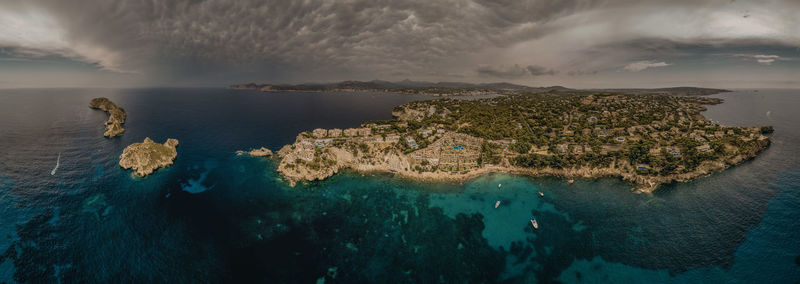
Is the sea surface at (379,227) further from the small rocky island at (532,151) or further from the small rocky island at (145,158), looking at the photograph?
the small rocky island at (532,151)

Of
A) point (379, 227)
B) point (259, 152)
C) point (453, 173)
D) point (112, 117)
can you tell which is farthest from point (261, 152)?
point (112, 117)

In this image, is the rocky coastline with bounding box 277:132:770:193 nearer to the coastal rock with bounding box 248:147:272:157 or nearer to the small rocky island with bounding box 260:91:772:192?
the small rocky island with bounding box 260:91:772:192

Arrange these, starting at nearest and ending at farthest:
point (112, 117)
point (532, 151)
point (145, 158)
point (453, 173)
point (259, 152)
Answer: point (453, 173)
point (145, 158)
point (532, 151)
point (259, 152)
point (112, 117)

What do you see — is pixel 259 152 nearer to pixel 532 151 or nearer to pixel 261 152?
pixel 261 152

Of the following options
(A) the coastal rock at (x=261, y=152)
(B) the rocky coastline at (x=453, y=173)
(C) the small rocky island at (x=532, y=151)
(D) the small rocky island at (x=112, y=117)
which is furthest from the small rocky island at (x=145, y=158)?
(D) the small rocky island at (x=112, y=117)

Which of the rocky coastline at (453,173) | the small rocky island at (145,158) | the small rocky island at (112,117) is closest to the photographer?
the rocky coastline at (453,173)

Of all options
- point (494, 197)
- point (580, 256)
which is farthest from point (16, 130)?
point (580, 256)

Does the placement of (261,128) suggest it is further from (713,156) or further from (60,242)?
(713,156)
